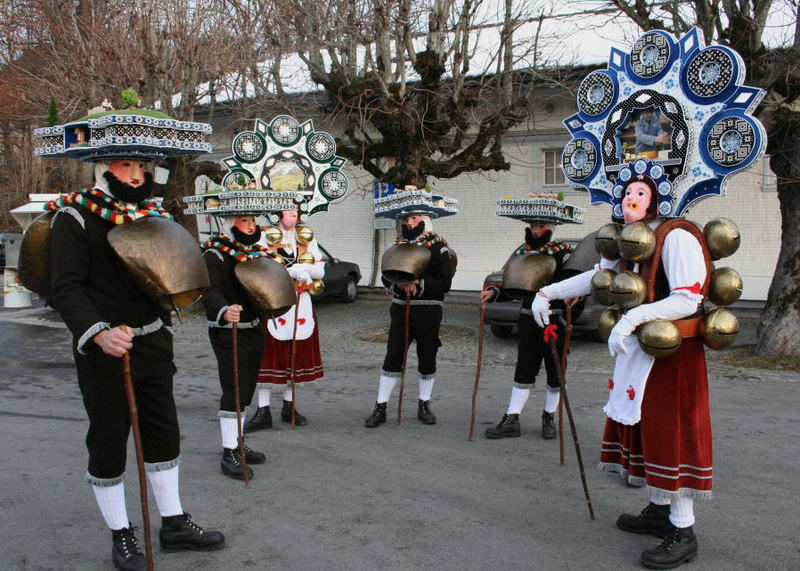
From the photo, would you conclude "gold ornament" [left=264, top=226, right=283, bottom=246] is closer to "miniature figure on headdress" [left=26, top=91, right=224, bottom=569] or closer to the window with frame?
"miniature figure on headdress" [left=26, top=91, right=224, bottom=569]

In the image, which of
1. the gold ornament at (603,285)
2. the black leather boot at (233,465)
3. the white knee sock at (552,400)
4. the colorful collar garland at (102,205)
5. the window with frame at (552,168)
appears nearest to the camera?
the colorful collar garland at (102,205)

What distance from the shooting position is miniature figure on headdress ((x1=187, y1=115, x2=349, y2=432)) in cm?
Result: 532

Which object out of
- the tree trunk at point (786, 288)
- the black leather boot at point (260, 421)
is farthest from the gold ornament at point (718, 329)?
the tree trunk at point (786, 288)

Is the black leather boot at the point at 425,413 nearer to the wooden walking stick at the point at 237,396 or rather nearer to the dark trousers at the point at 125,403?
the wooden walking stick at the point at 237,396

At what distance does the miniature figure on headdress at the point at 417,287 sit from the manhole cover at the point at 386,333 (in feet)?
14.9

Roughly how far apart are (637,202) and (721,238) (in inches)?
18.0

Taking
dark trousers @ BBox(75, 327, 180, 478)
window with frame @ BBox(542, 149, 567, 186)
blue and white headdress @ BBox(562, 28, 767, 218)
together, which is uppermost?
window with frame @ BBox(542, 149, 567, 186)

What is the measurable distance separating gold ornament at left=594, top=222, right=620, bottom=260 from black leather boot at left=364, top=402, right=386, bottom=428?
2928mm

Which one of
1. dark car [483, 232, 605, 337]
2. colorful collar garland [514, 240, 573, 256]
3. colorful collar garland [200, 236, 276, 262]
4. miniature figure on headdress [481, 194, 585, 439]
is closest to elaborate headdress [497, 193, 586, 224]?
miniature figure on headdress [481, 194, 585, 439]

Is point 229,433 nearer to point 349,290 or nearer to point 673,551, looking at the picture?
point 673,551

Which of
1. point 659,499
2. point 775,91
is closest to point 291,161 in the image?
point 659,499

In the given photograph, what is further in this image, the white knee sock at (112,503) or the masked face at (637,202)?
the masked face at (637,202)

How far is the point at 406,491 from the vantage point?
4543 mm

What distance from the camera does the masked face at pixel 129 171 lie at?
3.38 metres
